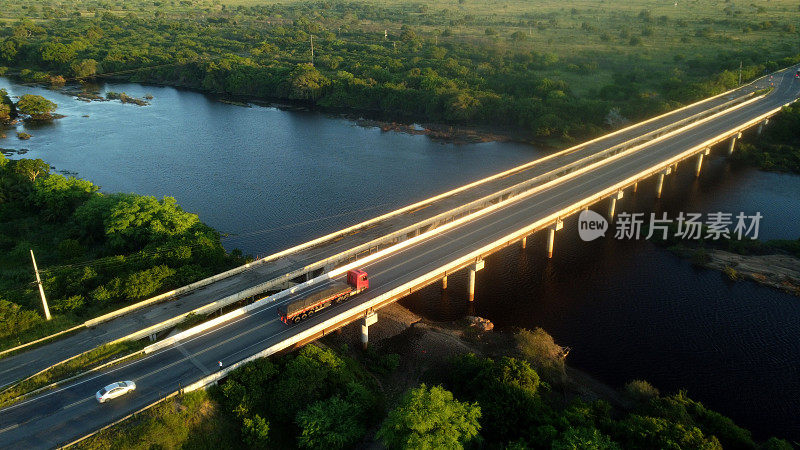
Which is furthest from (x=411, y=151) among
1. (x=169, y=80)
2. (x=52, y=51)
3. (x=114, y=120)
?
(x=52, y=51)

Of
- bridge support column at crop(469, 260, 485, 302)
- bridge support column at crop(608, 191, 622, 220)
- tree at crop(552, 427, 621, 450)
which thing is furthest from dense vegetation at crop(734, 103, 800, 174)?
tree at crop(552, 427, 621, 450)

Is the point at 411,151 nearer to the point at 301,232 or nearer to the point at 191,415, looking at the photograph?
the point at 301,232

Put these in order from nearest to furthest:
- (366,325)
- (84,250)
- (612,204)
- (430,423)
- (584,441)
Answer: (584,441), (430,423), (366,325), (84,250), (612,204)

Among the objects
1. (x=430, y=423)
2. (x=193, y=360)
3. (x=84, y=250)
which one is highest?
(x=193, y=360)

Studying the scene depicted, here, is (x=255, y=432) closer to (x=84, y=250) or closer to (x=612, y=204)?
(x=84, y=250)

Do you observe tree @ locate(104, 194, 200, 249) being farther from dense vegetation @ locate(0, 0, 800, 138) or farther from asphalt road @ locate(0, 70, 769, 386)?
dense vegetation @ locate(0, 0, 800, 138)

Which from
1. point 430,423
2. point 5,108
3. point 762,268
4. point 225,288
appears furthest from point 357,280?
point 5,108

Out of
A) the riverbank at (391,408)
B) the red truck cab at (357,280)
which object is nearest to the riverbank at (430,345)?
the riverbank at (391,408)
